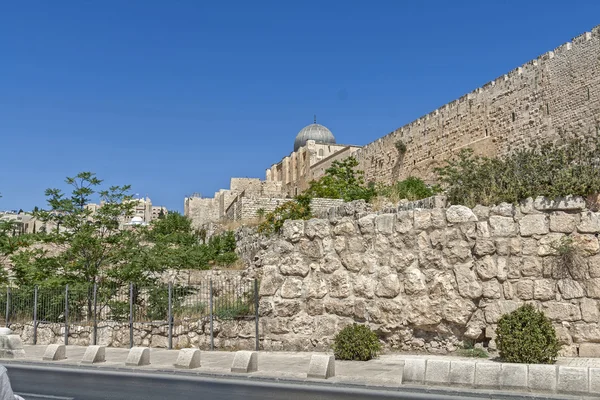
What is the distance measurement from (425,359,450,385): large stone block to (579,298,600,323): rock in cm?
292

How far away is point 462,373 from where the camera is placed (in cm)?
809

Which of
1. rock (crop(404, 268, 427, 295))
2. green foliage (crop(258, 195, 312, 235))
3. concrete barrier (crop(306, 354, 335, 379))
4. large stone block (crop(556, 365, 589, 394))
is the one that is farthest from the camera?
green foliage (crop(258, 195, 312, 235))

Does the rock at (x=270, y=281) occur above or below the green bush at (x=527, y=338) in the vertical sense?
above

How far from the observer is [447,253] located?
10898 millimetres

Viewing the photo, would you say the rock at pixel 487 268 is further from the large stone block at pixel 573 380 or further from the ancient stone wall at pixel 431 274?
the large stone block at pixel 573 380

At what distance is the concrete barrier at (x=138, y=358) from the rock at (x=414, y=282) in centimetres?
525

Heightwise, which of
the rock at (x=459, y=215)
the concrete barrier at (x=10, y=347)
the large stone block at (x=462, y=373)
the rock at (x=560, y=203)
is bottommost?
the concrete barrier at (x=10, y=347)

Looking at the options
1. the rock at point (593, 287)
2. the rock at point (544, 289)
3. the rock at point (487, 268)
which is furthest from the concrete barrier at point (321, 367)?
the rock at point (593, 287)

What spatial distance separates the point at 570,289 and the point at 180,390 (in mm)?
6517

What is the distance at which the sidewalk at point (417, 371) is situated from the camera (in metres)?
7.51

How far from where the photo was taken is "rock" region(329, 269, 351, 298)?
11727mm

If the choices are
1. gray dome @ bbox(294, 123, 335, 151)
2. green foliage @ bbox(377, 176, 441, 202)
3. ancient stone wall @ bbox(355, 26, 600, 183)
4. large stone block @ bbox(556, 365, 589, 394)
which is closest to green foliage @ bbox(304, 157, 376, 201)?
green foliage @ bbox(377, 176, 441, 202)

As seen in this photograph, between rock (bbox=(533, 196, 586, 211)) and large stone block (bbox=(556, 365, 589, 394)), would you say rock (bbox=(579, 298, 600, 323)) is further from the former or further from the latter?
large stone block (bbox=(556, 365, 589, 394))

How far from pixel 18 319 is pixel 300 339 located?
32.2ft
